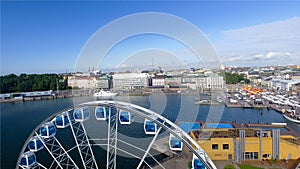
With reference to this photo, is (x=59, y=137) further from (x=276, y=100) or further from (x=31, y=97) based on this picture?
(x=31, y=97)

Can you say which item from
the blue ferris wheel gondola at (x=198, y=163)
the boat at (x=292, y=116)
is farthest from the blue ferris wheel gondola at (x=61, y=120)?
the boat at (x=292, y=116)

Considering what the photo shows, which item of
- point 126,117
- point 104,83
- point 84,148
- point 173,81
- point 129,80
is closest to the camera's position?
point 126,117

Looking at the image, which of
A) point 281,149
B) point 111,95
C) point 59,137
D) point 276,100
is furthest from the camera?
point 111,95

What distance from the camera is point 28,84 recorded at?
1811cm

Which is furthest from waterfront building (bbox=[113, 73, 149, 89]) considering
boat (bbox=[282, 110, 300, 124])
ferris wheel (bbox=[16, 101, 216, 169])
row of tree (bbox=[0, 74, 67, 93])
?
boat (bbox=[282, 110, 300, 124])

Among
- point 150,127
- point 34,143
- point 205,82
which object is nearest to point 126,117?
point 150,127

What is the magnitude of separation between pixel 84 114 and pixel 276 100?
455 inches

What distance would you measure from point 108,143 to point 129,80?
14.3 m

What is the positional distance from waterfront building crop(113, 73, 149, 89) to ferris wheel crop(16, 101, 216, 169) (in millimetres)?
9308

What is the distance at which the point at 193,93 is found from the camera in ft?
51.6

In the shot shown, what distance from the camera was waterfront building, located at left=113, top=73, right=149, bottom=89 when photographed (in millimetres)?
16666

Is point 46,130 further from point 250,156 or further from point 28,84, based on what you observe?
point 28,84

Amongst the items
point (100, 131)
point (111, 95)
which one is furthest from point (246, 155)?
point (111, 95)

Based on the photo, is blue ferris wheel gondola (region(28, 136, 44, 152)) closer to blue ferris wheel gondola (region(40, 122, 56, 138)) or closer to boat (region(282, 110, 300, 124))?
blue ferris wheel gondola (region(40, 122, 56, 138))
